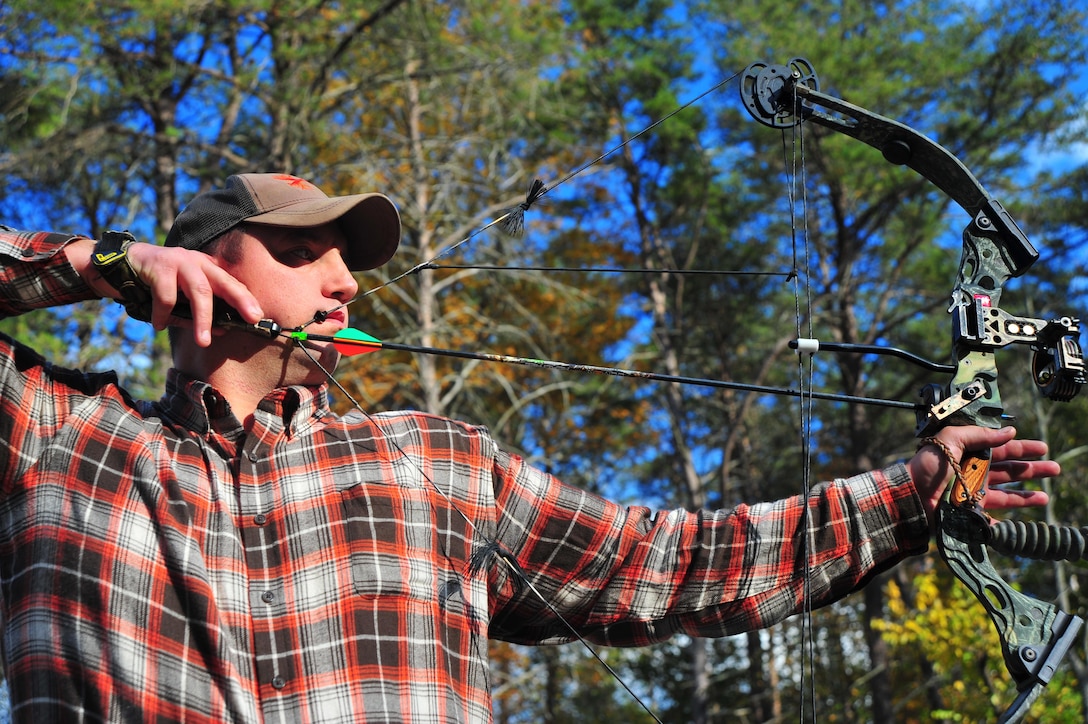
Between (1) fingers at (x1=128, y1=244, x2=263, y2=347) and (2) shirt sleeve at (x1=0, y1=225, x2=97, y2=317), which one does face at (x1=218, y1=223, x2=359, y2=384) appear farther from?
(2) shirt sleeve at (x1=0, y1=225, x2=97, y2=317)

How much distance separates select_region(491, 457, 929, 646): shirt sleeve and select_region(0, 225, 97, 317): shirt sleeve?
2.78ft

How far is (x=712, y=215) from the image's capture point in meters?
16.2

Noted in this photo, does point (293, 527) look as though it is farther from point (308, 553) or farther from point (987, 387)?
point (987, 387)

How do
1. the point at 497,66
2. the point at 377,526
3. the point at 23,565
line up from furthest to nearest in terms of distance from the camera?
1. the point at 497,66
2. the point at 377,526
3. the point at 23,565

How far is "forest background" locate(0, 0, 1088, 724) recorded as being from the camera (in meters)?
10.4

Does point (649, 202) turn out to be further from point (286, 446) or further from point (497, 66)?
point (286, 446)

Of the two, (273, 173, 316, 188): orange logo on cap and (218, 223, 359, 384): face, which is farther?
(273, 173, 316, 188): orange logo on cap

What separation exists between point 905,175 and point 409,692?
13863 millimetres

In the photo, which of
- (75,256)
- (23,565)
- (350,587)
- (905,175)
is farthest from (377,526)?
(905,175)

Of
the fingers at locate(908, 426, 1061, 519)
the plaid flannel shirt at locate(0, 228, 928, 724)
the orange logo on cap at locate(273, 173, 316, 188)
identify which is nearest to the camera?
the plaid flannel shirt at locate(0, 228, 928, 724)

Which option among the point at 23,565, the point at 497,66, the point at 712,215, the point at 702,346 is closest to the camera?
the point at 23,565

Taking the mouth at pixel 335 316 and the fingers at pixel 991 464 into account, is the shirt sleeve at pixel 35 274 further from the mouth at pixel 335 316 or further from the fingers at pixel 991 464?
the fingers at pixel 991 464

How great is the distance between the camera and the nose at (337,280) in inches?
80.7

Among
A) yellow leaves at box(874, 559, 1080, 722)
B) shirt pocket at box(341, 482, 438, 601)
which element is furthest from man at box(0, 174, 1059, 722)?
yellow leaves at box(874, 559, 1080, 722)
